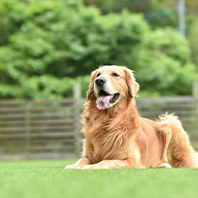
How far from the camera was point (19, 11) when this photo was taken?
43.1ft

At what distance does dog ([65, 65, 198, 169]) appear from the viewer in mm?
4215

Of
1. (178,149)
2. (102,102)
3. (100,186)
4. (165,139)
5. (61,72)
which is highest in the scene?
(61,72)

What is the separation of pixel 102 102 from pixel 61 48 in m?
9.08

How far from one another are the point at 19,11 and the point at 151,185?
11633 millimetres

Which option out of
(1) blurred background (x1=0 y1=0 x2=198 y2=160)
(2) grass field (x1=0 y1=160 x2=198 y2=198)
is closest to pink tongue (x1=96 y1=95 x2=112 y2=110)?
(2) grass field (x1=0 y1=160 x2=198 y2=198)

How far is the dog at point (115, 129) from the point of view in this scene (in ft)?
13.8

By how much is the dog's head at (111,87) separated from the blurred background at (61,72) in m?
5.86

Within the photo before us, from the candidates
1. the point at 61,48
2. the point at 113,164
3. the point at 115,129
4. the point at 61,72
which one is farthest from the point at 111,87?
Answer: the point at 61,48

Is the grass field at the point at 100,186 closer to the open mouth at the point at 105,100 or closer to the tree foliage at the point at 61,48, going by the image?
the open mouth at the point at 105,100

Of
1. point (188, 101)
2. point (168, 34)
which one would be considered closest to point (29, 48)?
point (188, 101)

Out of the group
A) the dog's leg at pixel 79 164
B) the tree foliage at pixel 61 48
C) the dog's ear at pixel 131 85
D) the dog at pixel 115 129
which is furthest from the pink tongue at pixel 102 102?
the tree foliage at pixel 61 48

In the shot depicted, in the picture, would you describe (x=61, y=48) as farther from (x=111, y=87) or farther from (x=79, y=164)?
(x=79, y=164)

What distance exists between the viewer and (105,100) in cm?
438

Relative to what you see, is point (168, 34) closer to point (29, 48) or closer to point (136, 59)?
point (136, 59)
